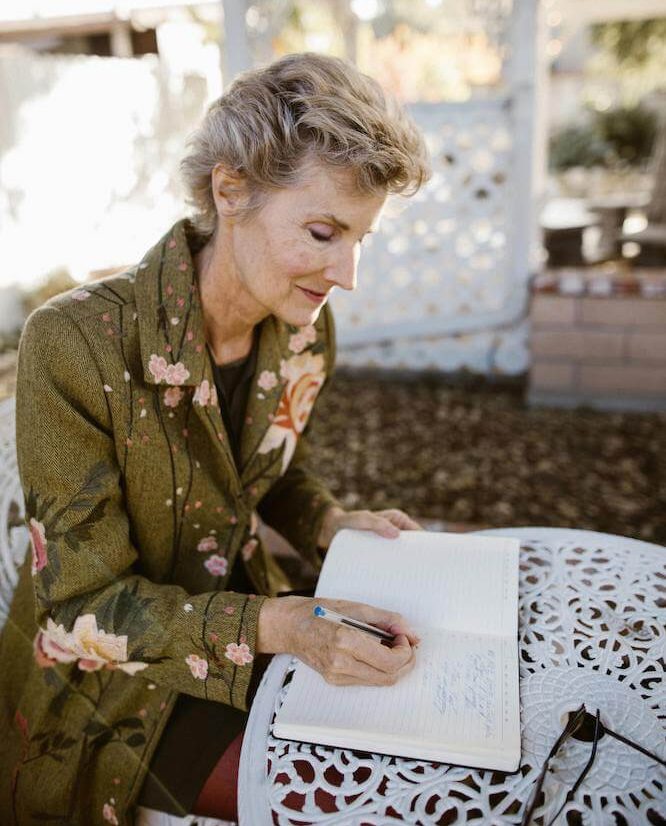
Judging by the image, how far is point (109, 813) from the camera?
1.28 meters

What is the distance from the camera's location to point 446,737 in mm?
1014

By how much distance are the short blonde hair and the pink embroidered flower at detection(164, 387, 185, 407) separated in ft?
1.28

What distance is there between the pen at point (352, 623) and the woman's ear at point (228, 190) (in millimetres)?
799

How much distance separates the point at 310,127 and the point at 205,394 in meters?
0.55

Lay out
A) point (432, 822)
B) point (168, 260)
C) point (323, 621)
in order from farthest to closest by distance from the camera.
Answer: point (168, 260)
point (323, 621)
point (432, 822)

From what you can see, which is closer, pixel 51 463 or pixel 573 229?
pixel 51 463

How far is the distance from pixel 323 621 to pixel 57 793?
0.59m

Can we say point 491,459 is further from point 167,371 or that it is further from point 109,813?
point 109,813

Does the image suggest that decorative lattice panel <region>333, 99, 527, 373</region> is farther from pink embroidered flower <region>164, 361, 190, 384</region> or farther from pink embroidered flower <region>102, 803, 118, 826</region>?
pink embroidered flower <region>102, 803, 118, 826</region>

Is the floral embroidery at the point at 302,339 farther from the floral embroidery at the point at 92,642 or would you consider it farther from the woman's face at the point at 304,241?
the floral embroidery at the point at 92,642

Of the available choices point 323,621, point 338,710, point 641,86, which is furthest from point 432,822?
point 641,86

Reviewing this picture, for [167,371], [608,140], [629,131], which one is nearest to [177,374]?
[167,371]

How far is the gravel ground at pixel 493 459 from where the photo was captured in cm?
347

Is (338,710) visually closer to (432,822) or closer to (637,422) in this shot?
(432,822)
